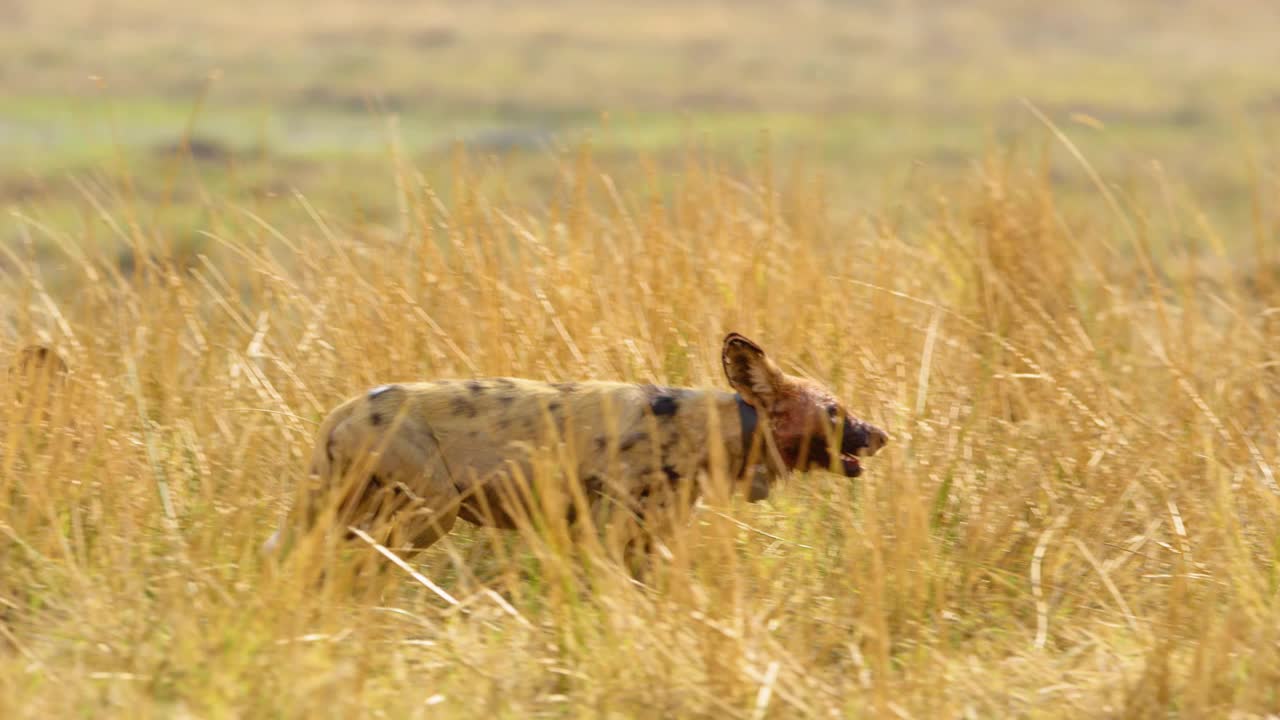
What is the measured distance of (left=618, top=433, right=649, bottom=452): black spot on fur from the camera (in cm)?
390

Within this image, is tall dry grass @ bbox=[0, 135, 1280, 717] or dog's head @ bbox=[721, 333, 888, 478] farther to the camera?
dog's head @ bbox=[721, 333, 888, 478]

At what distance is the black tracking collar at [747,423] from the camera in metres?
3.97

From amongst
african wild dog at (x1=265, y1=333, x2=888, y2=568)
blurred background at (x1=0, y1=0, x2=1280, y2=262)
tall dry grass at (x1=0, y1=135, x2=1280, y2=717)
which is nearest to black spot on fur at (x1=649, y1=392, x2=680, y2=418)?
african wild dog at (x1=265, y1=333, x2=888, y2=568)

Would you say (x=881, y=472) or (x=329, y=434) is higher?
(x=329, y=434)

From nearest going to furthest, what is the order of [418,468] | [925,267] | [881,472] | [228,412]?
[418,468] < [881,472] < [228,412] < [925,267]

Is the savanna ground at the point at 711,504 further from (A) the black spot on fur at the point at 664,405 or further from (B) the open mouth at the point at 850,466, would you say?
(A) the black spot on fur at the point at 664,405

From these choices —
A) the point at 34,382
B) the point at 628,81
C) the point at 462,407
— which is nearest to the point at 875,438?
the point at 462,407

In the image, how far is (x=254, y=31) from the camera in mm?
30109

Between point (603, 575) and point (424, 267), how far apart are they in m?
1.76

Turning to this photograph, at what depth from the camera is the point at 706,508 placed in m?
3.93

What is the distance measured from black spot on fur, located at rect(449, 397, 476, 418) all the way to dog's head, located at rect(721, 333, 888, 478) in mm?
602

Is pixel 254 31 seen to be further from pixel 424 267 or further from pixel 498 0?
pixel 424 267

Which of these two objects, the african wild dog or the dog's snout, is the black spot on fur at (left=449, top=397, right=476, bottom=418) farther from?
the dog's snout

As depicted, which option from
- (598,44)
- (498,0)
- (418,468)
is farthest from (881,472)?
(498,0)
